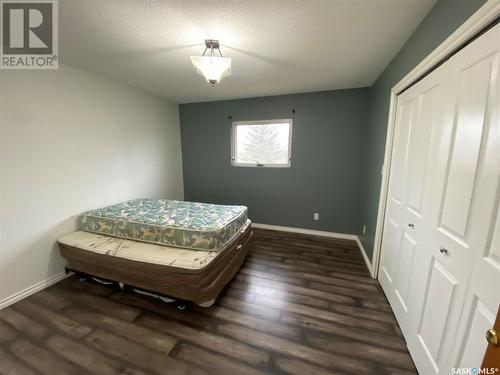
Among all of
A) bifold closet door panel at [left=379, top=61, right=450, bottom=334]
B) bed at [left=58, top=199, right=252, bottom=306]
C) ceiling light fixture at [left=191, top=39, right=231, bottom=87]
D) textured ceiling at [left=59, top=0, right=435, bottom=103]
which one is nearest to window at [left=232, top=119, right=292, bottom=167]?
textured ceiling at [left=59, top=0, right=435, bottom=103]

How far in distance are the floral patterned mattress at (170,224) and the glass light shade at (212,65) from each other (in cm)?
141

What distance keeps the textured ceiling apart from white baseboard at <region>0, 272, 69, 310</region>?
2359 mm

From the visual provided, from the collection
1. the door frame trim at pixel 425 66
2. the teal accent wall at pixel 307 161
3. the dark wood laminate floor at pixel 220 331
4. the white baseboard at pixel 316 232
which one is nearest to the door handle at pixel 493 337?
the dark wood laminate floor at pixel 220 331

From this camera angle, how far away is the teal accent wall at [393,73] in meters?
1.13

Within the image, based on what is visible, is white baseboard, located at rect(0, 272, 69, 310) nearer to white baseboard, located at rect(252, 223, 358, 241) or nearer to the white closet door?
white baseboard, located at rect(252, 223, 358, 241)

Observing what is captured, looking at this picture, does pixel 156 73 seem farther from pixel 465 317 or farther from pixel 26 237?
pixel 465 317

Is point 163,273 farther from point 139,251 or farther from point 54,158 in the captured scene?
point 54,158

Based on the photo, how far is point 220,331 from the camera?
5.23 feet

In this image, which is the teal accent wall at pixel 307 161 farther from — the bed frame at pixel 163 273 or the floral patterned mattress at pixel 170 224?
the bed frame at pixel 163 273

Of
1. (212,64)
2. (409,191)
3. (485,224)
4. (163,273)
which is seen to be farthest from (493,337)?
(212,64)

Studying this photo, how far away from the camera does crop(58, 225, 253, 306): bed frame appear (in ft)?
5.63

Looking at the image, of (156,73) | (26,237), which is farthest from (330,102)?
(26,237)

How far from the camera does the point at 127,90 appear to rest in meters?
2.93

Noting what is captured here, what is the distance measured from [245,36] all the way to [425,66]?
53.6 inches
